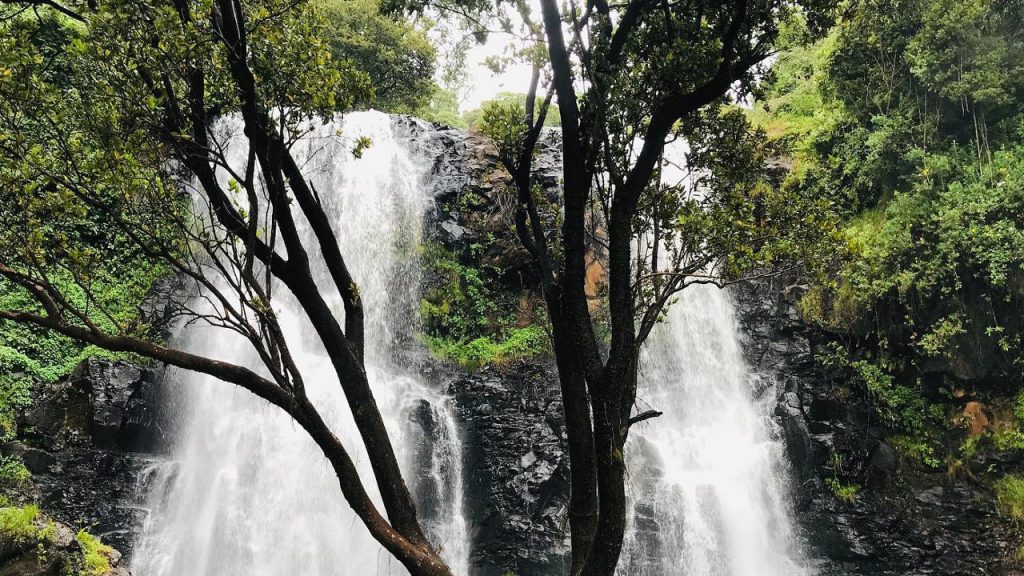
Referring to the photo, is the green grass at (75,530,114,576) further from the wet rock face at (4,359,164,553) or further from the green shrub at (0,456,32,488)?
the green shrub at (0,456,32,488)

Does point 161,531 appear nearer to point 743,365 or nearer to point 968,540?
point 743,365

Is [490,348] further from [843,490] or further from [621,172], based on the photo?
[621,172]

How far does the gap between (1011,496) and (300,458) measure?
13.0m

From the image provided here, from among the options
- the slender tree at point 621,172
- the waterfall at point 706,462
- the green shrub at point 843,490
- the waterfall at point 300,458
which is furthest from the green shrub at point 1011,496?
the waterfall at point 300,458

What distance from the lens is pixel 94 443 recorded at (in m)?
11.2

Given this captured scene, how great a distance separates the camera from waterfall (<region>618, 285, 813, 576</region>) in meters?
11.2

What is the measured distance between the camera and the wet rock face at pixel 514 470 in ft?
37.3

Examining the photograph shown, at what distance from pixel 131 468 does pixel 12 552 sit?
4.87 m

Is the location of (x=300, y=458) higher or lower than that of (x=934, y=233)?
lower

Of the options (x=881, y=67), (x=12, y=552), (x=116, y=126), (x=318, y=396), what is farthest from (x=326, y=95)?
(x=881, y=67)

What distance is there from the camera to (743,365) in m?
14.0

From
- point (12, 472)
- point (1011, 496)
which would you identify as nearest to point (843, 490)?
point (1011, 496)

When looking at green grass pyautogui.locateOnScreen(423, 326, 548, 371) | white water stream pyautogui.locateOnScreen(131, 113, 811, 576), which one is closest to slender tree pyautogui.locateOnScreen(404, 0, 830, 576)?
white water stream pyautogui.locateOnScreen(131, 113, 811, 576)

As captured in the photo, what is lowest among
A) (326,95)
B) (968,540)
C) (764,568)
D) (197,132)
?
(764,568)
